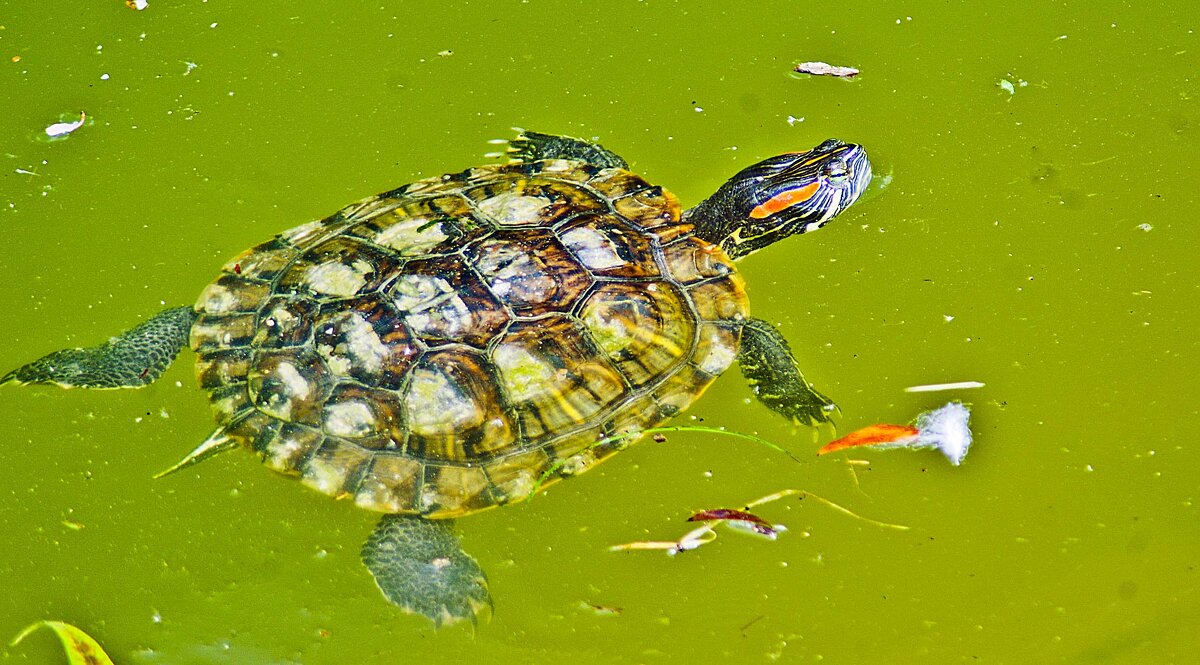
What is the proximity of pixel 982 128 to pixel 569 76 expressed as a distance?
1943 mm

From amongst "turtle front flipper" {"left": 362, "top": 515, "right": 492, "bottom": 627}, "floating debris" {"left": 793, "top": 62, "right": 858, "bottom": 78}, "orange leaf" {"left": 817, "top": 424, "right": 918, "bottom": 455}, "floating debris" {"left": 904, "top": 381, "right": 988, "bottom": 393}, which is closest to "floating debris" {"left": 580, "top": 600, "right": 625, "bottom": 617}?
"turtle front flipper" {"left": 362, "top": 515, "right": 492, "bottom": 627}

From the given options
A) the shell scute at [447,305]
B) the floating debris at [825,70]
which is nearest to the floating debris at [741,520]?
the shell scute at [447,305]

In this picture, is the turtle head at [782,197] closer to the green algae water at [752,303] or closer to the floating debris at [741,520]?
the green algae water at [752,303]

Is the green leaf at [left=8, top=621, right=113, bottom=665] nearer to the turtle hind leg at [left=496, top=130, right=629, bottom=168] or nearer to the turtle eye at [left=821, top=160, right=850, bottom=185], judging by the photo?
the turtle hind leg at [left=496, top=130, right=629, bottom=168]

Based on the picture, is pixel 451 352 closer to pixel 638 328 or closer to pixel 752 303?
pixel 638 328

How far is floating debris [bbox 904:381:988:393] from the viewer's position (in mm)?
3053

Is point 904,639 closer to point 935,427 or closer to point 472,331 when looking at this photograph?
point 935,427

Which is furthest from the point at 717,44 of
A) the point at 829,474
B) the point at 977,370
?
the point at 829,474

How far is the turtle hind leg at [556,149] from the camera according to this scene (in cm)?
373

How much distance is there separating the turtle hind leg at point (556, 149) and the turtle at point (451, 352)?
0.43m

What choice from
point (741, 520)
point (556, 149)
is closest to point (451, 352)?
point (741, 520)

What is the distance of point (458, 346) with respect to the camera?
273 centimetres

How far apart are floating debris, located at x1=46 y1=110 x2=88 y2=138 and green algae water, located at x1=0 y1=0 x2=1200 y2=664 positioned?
0.04 meters

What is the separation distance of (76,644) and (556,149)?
8.53 ft
